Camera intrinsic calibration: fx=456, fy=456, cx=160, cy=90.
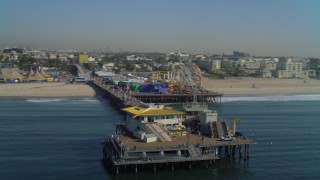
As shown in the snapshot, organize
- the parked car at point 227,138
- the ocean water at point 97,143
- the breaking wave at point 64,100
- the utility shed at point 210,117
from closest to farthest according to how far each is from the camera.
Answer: the ocean water at point 97,143, the parked car at point 227,138, the utility shed at point 210,117, the breaking wave at point 64,100

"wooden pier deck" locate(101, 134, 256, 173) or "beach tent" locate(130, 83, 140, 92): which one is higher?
"wooden pier deck" locate(101, 134, 256, 173)

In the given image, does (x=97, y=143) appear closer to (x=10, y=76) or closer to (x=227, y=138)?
(x=227, y=138)

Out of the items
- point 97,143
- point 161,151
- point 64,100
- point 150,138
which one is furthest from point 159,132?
point 64,100

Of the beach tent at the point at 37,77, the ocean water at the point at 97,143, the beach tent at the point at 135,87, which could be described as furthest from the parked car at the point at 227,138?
the beach tent at the point at 37,77

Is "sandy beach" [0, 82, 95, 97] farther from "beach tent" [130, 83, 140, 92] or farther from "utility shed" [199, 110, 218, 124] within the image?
"utility shed" [199, 110, 218, 124]

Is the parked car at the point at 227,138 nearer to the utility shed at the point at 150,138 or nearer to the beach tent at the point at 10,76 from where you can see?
the utility shed at the point at 150,138

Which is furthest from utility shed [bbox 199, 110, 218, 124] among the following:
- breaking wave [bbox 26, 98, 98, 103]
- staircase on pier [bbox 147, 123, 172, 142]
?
breaking wave [bbox 26, 98, 98, 103]

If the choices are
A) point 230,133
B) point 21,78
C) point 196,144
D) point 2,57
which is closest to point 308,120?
point 230,133
